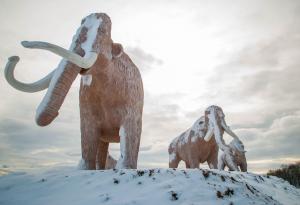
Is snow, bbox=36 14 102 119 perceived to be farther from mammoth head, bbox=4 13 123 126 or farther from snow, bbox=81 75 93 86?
snow, bbox=81 75 93 86

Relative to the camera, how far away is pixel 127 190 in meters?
3.29

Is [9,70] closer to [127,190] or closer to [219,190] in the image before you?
[127,190]

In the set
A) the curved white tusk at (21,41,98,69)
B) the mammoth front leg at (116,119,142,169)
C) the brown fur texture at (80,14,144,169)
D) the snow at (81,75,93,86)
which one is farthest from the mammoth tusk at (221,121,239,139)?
the curved white tusk at (21,41,98,69)

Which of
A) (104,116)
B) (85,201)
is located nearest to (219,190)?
(85,201)

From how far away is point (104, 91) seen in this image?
5109 millimetres

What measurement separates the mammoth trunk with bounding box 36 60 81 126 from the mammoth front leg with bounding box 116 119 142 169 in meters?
1.41

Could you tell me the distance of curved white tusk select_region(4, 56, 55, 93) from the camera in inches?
149

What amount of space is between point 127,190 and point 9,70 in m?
2.10

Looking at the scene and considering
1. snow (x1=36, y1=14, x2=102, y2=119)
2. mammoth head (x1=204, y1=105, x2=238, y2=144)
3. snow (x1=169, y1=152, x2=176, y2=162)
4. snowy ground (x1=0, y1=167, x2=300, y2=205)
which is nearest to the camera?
snowy ground (x1=0, y1=167, x2=300, y2=205)

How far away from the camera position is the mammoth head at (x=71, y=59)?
3732 mm

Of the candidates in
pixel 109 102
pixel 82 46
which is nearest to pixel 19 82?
pixel 82 46

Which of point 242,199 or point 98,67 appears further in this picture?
point 98,67

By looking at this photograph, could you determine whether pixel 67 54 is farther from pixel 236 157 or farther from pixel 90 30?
pixel 236 157

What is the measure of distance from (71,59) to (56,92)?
514mm
